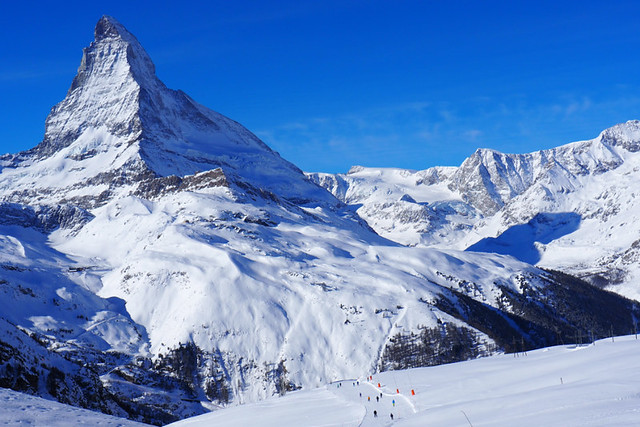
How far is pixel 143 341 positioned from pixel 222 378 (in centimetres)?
3014

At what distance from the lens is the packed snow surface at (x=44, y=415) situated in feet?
154

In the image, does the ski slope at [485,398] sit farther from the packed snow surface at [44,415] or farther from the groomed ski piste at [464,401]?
the packed snow surface at [44,415]

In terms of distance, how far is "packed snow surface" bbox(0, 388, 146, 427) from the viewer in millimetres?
46938

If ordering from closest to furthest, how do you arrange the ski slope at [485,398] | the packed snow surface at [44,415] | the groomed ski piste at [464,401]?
the packed snow surface at [44,415] < the groomed ski piste at [464,401] < the ski slope at [485,398]

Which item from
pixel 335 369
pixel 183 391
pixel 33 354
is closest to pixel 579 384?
pixel 33 354

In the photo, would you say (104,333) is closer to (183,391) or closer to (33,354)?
(183,391)

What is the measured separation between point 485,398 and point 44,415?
1676 inches

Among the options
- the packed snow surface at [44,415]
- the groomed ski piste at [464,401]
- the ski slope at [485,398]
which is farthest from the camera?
the ski slope at [485,398]

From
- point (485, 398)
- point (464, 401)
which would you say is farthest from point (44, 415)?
point (485, 398)

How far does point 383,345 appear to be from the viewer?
620ft

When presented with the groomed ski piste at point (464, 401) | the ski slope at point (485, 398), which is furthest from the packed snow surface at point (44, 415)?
the ski slope at point (485, 398)

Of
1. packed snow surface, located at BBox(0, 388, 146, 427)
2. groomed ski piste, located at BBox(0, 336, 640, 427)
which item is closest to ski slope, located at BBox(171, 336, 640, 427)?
groomed ski piste, located at BBox(0, 336, 640, 427)

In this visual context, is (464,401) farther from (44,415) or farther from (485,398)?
(44,415)

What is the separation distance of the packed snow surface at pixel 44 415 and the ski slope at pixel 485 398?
89.1 feet
